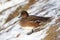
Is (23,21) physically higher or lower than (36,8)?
lower

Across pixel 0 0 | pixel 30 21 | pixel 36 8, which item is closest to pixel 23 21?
pixel 30 21

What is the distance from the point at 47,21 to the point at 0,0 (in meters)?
7.12

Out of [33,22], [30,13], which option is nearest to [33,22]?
[33,22]

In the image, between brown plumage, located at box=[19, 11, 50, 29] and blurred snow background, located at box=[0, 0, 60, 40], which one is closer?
blurred snow background, located at box=[0, 0, 60, 40]

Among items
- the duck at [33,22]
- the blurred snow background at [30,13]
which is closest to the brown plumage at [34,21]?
the duck at [33,22]

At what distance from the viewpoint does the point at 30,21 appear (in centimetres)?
948

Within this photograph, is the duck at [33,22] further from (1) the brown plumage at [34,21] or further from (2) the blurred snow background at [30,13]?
(2) the blurred snow background at [30,13]

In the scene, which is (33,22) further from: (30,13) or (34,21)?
(30,13)

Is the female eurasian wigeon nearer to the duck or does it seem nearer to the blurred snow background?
the duck

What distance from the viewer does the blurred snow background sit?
8.57 metres

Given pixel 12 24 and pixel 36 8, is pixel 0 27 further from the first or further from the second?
pixel 36 8

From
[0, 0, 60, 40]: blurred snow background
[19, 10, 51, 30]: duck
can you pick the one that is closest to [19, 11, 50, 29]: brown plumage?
[19, 10, 51, 30]: duck

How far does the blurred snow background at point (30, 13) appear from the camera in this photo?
8.57 meters

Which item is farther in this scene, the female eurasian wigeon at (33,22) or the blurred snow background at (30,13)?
the female eurasian wigeon at (33,22)
